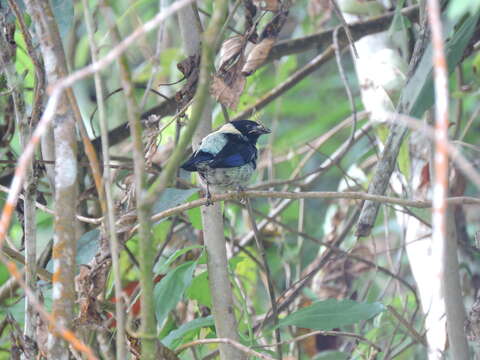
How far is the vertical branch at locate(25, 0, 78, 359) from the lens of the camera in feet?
6.80

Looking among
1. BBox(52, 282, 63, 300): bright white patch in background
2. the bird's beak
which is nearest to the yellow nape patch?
the bird's beak

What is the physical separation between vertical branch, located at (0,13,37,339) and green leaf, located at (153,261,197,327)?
552 millimetres

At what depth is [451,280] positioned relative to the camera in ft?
10.4

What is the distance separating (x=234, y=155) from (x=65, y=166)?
2010mm

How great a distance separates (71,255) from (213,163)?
1.80 metres

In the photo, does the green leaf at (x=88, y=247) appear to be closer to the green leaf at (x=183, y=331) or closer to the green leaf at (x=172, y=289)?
the green leaf at (x=172, y=289)

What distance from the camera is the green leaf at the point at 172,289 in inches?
117

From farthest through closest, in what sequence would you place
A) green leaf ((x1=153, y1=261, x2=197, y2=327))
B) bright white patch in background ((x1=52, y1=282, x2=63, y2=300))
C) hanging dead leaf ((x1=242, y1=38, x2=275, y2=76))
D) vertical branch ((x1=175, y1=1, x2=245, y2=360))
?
hanging dead leaf ((x1=242, y1=38, x2=275, y2=76)) → green leaf ((x1=153, y1=261, x2=197, y2=327)) → vertical branch ((x1=175, y1=1, x2=245, y2=360)) → bright white patch in background ((x1=52, y1=282, x2=63, y2=300))

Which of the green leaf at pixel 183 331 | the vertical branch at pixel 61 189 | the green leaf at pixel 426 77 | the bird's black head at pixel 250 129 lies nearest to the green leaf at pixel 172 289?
the green leaf at pixel 183 331

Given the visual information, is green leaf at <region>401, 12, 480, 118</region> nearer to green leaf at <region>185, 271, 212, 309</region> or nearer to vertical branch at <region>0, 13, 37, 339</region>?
green leaf at <region>185, 271, 212, 309</region>

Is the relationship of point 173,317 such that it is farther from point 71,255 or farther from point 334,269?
point 71,255

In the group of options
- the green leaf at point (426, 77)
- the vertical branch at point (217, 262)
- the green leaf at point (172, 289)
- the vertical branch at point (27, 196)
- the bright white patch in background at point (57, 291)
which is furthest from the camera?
the green leaf at point (426, 77)

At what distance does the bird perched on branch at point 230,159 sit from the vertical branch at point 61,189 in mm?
1607

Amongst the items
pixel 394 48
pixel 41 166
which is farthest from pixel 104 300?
pixel 394 48
